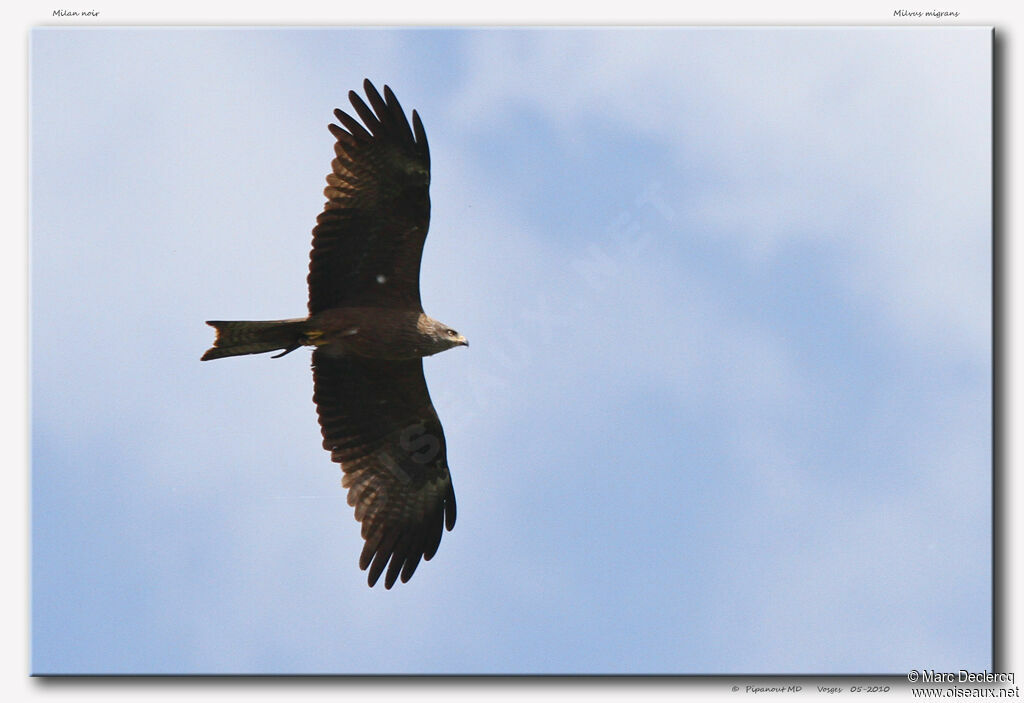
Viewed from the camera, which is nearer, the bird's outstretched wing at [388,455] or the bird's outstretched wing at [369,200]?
the bird's outstretched wing at [369,200]

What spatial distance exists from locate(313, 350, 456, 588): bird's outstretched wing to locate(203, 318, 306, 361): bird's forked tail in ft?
1.54

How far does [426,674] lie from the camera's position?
18.7 ft

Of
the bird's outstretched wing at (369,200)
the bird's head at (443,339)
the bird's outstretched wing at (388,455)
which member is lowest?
the bird's outstretched wing at (388,455)

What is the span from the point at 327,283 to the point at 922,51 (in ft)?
11.7

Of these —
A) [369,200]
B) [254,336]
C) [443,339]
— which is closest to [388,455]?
[443,339]

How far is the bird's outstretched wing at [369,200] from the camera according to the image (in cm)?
663

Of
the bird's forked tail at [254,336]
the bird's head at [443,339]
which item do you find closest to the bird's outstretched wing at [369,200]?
the bird's forked tail at [254,336]

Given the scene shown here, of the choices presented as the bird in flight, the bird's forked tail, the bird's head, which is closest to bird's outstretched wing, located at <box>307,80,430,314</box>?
the bird in flight

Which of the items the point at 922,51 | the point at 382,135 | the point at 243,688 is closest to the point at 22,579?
the point at 243,688

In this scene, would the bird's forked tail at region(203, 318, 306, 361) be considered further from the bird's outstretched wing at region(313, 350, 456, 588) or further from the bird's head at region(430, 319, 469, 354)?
the bird's head at region(430, 319, 469, 354)

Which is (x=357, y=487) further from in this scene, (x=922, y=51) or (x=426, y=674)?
(x=922, y=51)

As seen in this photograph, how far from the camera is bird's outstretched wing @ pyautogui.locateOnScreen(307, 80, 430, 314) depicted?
6.63m

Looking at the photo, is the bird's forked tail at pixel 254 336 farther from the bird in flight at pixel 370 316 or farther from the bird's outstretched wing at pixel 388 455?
the bird's outstretched wing at pixel 388 455

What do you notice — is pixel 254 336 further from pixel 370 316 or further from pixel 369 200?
pixel 369 200
